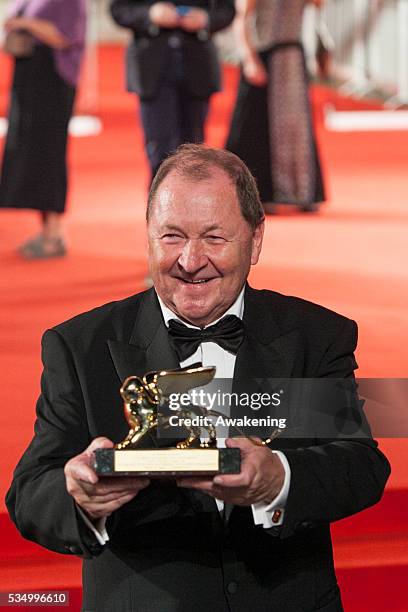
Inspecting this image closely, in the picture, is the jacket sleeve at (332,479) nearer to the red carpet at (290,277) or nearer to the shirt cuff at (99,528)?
the shirt cuff at (99,528)

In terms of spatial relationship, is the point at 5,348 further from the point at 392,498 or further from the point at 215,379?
the point at 215,379

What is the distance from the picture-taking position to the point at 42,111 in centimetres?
640

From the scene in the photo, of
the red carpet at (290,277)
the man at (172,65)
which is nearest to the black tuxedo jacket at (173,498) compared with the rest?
the red carpet at (290,277)

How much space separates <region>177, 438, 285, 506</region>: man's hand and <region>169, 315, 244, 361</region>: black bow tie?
0.87 ft

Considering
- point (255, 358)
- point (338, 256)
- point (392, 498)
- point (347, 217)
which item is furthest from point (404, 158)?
point (255, 358)

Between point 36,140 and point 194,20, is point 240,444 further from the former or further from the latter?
point 36,140

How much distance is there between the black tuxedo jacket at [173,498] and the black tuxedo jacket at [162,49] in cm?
346

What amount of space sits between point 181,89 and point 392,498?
2673 millimetres

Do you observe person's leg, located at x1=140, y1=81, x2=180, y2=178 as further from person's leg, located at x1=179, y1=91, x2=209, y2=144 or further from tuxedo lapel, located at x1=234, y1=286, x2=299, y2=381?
tuxedo lapel, located at x1=234, y1=286, x2=299, y2=381

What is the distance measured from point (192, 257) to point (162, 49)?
3632 millimetres

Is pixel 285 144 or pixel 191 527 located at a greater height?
pixel 191 527

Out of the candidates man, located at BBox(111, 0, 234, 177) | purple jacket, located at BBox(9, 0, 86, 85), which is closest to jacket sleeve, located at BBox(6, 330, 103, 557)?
man, located at BBox(111, 0, 234, 177)

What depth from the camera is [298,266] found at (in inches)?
241

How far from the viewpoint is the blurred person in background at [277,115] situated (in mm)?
7141
